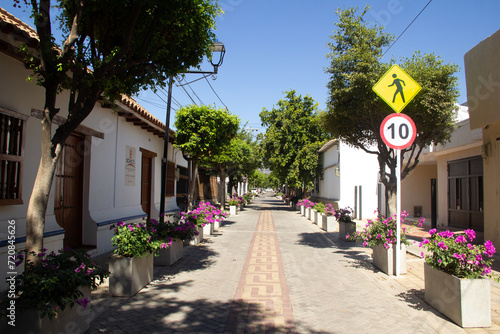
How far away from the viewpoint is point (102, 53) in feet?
17.6

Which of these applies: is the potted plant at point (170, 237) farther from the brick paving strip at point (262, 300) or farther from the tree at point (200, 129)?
the tree at point (200, 129)

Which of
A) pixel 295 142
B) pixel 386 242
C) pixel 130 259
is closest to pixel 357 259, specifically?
pixel 386 242

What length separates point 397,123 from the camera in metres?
6.45

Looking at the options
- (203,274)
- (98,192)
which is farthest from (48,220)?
(203,274)

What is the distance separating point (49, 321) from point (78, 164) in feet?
17.6

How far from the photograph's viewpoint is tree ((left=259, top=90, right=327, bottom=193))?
25.3m

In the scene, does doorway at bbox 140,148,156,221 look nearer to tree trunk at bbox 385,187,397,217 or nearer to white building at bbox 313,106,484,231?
tree trunk at bbox 385,187,397,217

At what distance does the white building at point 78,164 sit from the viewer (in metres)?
5.30

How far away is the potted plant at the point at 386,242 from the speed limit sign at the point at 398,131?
1506mm

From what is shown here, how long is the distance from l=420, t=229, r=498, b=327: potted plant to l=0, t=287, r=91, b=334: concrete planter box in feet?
14.7

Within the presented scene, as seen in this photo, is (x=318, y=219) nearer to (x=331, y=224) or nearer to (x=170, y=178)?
(x=331, y=224)

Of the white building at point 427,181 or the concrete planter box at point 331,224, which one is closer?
the white building at point 427,181

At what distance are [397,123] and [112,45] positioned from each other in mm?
5237

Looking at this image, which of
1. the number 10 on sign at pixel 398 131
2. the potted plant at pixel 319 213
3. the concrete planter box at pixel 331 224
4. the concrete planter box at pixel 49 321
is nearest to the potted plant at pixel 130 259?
the concrete planter box at pixel 49 321
